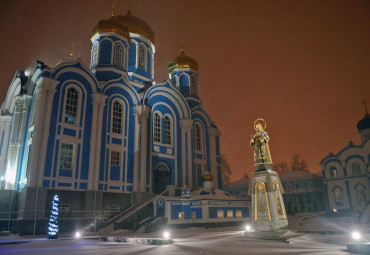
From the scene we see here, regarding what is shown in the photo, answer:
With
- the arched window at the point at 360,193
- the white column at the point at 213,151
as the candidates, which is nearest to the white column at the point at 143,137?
the white column at the point at 213,151

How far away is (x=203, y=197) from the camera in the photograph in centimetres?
2073

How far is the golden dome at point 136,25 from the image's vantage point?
27.7m

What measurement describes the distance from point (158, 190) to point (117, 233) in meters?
6.89

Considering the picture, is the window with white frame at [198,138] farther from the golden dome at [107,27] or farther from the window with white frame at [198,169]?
the golden dome at [107,27]

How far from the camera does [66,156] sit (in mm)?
18516

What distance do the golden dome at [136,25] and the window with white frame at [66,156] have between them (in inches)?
552

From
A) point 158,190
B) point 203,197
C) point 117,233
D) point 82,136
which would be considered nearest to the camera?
point 117,233

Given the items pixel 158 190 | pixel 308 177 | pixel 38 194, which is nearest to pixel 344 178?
pixel 308 177

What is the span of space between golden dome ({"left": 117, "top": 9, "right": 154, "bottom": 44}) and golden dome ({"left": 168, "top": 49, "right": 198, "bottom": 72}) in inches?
137

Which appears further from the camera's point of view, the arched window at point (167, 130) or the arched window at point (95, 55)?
the arched window at point (167, 130)

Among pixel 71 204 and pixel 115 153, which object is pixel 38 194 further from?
pixel 115 153

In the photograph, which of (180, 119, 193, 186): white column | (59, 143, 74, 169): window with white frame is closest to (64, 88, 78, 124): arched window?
(59, 143, 74, 169): window with white frame

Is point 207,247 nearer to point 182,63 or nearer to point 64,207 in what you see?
point 64,207

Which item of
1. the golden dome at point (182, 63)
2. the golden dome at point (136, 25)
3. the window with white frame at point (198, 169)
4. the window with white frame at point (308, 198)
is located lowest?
the window with white frame at point (308, 198)
